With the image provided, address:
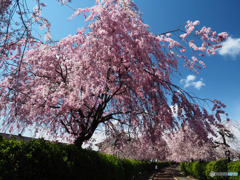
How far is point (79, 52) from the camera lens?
27.1ft

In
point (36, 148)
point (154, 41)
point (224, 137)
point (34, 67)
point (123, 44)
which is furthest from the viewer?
point (224, 137)

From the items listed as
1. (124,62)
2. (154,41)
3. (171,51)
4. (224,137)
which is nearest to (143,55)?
(124,62)

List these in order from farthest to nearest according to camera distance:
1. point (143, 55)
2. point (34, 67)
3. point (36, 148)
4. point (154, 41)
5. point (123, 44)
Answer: point (34, 67), point (154, 41), point (123, 44), point (143, 55), point (36, 148)

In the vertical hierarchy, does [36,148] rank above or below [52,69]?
below

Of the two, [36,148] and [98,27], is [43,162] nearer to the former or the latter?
[36,148]

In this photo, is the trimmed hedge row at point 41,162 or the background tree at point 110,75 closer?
the trimmed hedge row at point 41,162

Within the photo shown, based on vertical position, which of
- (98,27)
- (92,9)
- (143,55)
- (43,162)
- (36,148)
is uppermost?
(92,9)

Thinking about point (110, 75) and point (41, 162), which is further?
point (110, 75)

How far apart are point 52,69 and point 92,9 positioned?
4.27 metres

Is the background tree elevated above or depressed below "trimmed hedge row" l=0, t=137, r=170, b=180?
above

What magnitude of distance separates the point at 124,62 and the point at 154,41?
1.86 m

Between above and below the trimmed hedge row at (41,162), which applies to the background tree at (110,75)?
above

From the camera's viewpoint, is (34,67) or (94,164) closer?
(94,164)

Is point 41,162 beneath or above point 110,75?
beneath
